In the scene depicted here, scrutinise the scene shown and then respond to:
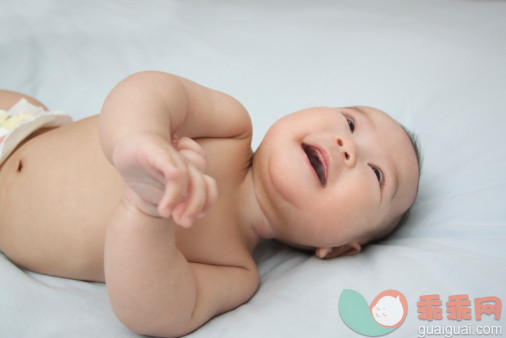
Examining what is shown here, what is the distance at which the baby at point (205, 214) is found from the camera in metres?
0.83

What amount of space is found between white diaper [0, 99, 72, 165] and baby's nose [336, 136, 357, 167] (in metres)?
0.69

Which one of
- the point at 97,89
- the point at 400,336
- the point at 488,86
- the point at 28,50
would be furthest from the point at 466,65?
the point at 28,50

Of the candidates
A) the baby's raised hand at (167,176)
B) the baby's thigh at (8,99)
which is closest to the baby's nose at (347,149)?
the baby's raised hand at (167,176)

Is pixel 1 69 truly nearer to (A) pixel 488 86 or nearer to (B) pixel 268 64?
(B) pixel 268 64

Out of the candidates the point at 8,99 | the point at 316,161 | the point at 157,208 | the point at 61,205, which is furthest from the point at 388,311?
the point at 8,99

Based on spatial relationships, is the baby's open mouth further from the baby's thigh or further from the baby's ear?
the baby's thigh

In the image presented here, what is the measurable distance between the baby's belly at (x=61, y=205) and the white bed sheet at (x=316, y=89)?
2.1 inches

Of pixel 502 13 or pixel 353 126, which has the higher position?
pixel 502 13

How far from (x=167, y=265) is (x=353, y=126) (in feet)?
1.77

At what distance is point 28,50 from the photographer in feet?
5.51

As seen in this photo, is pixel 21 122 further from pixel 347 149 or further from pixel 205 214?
pixel 347 149

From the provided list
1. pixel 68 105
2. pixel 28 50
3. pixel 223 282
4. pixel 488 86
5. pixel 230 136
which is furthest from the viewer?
pixel 28 50

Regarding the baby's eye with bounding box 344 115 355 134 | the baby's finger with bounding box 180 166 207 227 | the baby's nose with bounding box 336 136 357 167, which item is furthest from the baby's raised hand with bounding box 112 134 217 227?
the baby's eye with bounding box 344 115 355 134

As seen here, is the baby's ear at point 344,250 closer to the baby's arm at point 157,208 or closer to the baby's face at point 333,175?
the baby's face at point 333,175
